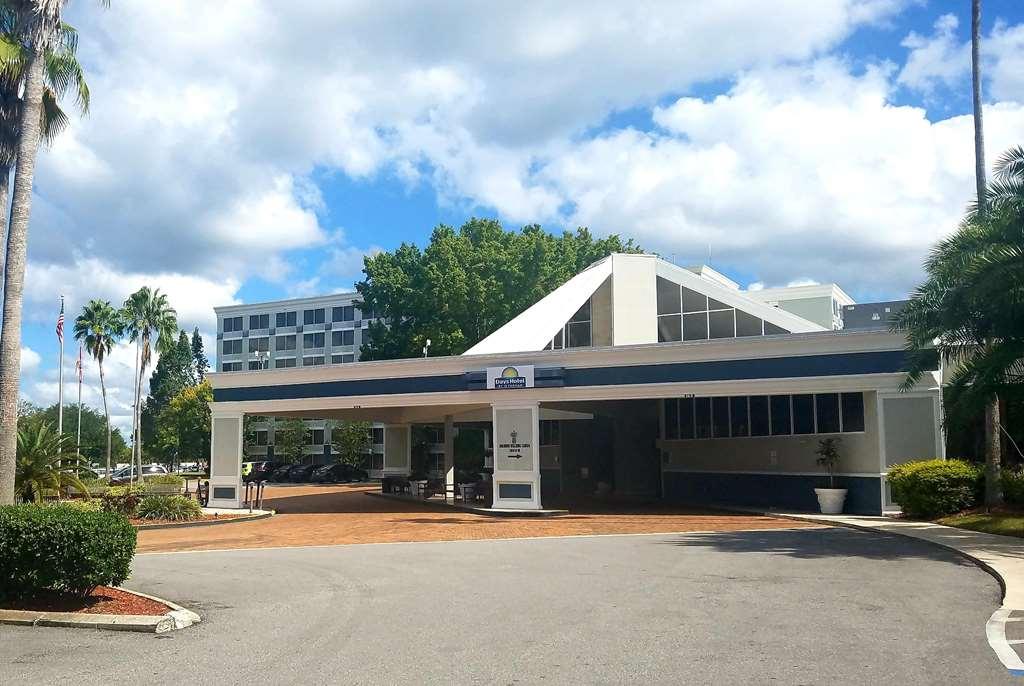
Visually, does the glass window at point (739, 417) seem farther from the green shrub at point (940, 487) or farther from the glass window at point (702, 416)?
the green shrub at point (940, 487)

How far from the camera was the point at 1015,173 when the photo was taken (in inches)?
720

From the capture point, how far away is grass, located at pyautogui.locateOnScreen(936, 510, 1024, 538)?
18203 mm

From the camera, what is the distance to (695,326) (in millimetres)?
32812

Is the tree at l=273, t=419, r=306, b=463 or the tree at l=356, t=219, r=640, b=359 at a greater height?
the tree at l=356, t=219, r=640, b=359

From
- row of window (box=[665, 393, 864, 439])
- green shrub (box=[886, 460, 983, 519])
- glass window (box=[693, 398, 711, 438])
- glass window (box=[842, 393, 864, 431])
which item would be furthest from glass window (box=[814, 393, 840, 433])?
glass window (box=[693, 398, 711, 438])

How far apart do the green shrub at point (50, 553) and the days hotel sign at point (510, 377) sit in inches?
688

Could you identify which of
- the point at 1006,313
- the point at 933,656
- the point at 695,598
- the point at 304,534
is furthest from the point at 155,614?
the point at 1006,313

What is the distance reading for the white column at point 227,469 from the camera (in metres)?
31.7

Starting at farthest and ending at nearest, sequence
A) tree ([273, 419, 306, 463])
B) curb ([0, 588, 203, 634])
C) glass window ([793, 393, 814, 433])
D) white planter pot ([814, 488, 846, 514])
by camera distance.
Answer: tree ([273, 419, 306, 463])
glass window ([793, 393, 814, 433])
white planter pot ([814, 488, 846, 514])
curb ([0, 588, 203, 634])

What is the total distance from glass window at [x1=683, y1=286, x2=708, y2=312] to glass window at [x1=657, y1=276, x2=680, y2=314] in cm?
31

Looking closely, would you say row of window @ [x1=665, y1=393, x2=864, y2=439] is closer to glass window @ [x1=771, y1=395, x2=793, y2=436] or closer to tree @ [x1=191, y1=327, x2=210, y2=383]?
glass window @ [x1=771, y1=395, x2=793, y2=436]

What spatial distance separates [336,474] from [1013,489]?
4823cm

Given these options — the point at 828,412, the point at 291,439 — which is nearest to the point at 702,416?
the point at 828,412

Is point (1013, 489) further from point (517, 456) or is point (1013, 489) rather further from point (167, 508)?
point (167, 508)
